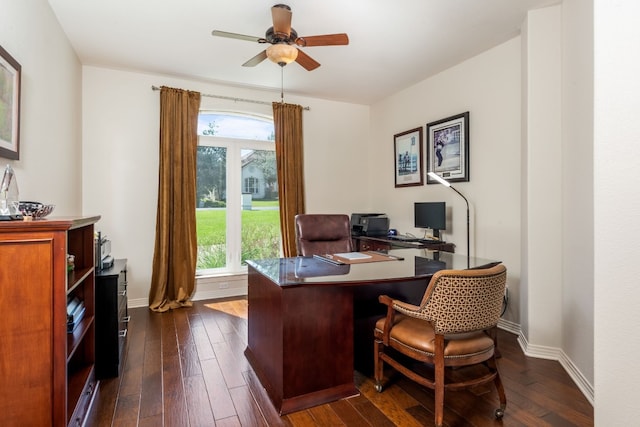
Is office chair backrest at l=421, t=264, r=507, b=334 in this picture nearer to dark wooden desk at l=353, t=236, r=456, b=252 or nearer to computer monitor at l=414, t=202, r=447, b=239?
dark wooden desk at l=353, t=236, r=456, b=252

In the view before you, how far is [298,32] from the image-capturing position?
2.92 meters

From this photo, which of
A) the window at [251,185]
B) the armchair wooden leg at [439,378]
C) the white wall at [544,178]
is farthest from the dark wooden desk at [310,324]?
the window at [251,185]

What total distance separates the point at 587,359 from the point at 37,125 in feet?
12.9

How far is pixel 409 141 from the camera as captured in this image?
432 centimetres

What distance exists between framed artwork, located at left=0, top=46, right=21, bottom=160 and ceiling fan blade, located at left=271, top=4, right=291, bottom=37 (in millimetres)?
1551

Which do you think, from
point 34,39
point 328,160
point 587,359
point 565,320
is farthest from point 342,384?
point 328,160

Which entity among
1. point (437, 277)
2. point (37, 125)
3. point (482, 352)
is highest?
point (37, 125)

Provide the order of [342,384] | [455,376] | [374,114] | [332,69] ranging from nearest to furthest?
[342,384], [455,376], [332,69], [374,114]

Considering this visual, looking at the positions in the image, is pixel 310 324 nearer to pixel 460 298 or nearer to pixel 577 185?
pixel 460 298

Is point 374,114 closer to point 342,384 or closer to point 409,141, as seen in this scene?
point 409,141

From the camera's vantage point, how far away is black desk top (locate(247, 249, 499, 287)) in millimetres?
1836

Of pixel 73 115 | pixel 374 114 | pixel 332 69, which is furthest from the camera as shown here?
pixel 374 114

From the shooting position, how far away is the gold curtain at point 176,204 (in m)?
3.79

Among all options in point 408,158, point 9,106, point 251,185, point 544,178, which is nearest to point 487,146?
point 544,178
